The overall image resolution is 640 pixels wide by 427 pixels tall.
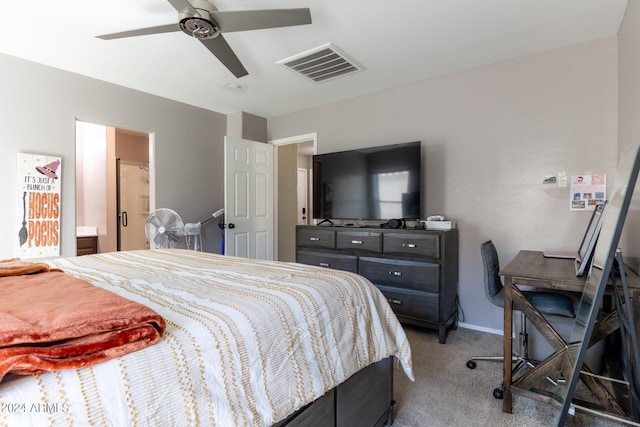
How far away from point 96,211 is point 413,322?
4.67 metres

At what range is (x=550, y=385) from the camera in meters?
1.98

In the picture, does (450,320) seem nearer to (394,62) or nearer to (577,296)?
(577,296)

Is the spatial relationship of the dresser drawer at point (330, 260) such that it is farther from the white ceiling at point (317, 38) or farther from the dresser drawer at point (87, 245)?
the dresser drawer at point (87, 245)

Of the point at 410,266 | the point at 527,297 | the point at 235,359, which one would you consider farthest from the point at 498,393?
the point at 235,359

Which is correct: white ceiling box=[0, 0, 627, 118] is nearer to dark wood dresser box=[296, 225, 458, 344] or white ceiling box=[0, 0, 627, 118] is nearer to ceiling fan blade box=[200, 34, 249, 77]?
ceiling fan blade box=[200, 34, 249, 77]

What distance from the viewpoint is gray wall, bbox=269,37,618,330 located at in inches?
98.9

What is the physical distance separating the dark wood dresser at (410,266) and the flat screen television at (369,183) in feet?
1.07

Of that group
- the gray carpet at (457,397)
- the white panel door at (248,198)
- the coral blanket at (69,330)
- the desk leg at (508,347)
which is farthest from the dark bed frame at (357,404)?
the white panel door at (248,198)

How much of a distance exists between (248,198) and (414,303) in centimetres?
236

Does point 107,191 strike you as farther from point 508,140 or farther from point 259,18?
point 508,140

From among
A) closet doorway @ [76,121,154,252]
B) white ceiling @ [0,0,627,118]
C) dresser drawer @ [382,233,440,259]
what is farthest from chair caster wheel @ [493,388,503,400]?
closet doorway @ [76,121,154,252]

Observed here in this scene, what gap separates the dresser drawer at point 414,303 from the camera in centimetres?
271

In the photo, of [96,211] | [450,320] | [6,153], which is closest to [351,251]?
[450,320]

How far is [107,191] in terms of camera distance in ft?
15.7
